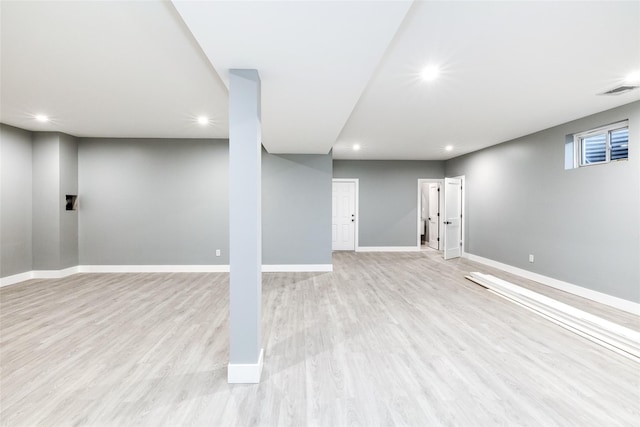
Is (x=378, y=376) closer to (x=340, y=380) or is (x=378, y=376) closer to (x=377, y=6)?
(x=340, y=380)

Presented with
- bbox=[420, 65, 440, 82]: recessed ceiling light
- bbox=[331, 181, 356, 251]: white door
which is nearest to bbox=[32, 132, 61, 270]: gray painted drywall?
bbox=[331, 181, 356, 251]: white door

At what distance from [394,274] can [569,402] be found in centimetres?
364

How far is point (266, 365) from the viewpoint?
238cm

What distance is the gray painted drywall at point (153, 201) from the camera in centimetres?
554

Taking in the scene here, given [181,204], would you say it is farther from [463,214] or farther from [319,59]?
[463,214]

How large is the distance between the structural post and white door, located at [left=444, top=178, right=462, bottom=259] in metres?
6.04

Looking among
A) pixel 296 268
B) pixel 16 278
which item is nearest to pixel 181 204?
pixel 296 268

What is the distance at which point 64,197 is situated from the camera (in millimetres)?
5207

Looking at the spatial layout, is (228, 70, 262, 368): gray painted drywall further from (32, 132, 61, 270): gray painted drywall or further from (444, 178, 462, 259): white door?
(444, 178, 462, 259): white door

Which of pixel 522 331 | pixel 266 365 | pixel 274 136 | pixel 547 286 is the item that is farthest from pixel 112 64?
pixel 547 286

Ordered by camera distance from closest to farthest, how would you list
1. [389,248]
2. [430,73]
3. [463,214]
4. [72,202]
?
[430,73]
[72,202]
[463,214]
[389,248]

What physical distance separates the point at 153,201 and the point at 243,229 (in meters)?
4.49

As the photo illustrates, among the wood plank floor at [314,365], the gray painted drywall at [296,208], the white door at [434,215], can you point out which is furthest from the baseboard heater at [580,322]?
the white door at [434,215]

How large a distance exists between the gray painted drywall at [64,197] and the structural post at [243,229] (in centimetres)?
513
